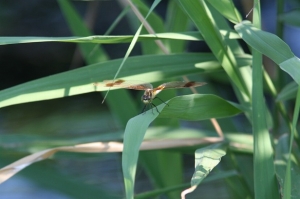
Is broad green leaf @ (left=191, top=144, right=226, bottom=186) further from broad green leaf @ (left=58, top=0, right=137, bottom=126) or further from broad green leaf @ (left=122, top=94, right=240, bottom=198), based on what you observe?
broad green leaf @ (left=58, top=0, right=137, bottom=126)

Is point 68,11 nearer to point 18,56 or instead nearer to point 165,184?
point 165,184

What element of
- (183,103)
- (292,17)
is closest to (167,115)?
(183,103)

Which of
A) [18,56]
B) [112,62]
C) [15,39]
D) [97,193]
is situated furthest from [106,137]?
[18,56]

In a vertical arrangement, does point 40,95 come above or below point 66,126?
below

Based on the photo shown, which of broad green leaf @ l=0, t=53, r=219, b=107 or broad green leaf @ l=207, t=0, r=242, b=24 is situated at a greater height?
broad green leaf @ l=207, t=0, r=242, b=24

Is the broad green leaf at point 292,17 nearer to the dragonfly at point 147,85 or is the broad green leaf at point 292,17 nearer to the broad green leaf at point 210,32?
the broad green leaf at point 210,32

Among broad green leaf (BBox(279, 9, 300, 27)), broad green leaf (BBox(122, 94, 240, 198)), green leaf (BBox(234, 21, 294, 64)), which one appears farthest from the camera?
broad green leaf (BBox(279, 9, 300, 27))

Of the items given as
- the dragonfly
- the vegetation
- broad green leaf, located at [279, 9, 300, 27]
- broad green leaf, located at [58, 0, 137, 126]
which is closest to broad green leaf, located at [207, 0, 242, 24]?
the vegetation

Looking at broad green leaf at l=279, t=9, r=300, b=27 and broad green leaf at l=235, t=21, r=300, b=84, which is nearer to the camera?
broad green leaf at l=235, t=21, r=300, b=84
